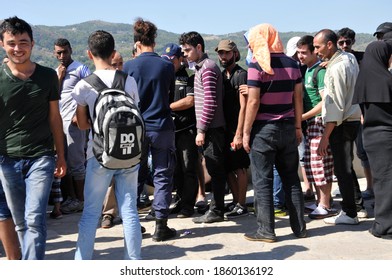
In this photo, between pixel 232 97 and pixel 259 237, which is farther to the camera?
pixel 232 97

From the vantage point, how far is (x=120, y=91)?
135 inches

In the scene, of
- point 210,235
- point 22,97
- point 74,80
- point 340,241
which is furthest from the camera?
point 74,80

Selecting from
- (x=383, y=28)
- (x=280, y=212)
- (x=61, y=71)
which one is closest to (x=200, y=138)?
(x=280, y=212)

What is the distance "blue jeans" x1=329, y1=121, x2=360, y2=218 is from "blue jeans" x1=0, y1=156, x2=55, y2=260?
285 centimetres

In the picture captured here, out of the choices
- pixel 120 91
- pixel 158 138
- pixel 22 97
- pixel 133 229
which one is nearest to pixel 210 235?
pixel 158 138

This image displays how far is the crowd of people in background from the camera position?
3.51 m

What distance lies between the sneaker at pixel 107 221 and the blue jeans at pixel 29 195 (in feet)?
5.43

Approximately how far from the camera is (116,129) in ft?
10.6

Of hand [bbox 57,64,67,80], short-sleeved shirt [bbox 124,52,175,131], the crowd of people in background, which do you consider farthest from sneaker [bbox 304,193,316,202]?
hand [bbox 57,64,67,80]

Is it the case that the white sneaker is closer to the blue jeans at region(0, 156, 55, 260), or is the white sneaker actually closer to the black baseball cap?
the black baseball cap

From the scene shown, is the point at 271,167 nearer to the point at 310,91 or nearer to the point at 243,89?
the point at 243,89

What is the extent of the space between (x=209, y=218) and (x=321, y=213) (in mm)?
1235
